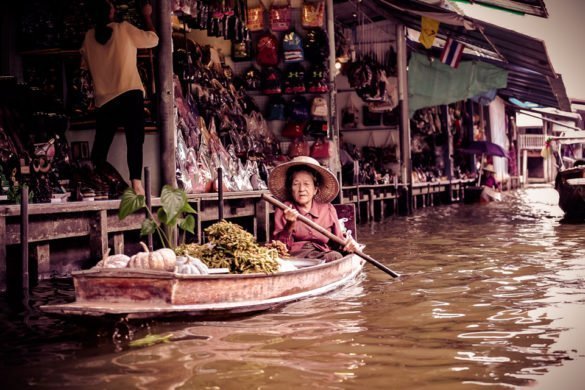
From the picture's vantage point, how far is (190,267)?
4832 millimetres

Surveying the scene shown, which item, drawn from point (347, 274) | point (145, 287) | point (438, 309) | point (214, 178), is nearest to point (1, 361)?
point (145, 287)

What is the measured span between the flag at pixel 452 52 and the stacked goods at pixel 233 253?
11.7 meters

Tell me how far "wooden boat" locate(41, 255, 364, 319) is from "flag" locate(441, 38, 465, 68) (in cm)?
1212

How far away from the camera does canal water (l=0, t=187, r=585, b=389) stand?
361 centimetres

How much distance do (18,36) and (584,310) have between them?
6.78 metres

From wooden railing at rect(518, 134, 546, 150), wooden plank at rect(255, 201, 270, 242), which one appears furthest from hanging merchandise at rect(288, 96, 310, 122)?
wooden railing at rect(518, 134, 546, 150)

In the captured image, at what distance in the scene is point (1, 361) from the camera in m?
4.04

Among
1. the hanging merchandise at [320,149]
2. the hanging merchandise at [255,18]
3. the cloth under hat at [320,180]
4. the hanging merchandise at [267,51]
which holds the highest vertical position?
the hanging merchandise at [255,18]

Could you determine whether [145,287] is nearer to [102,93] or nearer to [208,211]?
[102,93]

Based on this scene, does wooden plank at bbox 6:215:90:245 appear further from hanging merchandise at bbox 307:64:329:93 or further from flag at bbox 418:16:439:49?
flag at bbox 418:16:439:49

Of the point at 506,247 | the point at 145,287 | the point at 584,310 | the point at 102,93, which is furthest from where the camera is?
the point at 506,247

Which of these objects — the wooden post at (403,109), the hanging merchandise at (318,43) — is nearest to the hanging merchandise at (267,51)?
the hanging merchandise at (318,43)

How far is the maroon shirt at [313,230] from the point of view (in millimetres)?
6773

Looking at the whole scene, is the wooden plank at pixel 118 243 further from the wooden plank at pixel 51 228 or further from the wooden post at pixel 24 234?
the wooden post at pixel 24 234
